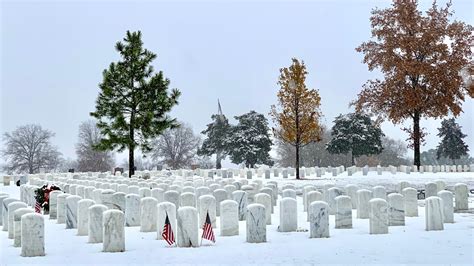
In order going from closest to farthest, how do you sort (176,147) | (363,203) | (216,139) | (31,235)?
(31,235), (363,203), (216,139), (176,147)

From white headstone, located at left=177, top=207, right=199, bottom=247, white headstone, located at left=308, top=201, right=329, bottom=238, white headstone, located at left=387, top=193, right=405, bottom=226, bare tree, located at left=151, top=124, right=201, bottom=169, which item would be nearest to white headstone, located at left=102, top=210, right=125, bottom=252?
white headstone, located at left=177, top=207, right=199, bottom=247

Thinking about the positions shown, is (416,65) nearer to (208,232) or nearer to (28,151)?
(208,232)

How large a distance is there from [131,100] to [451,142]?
4516 cm

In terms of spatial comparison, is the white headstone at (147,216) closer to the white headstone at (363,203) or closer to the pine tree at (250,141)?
the white headstone at (363,203)

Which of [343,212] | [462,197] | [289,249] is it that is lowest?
[289,249]

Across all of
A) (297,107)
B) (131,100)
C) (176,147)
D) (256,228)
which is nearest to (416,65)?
(297,107)

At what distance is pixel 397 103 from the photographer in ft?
118

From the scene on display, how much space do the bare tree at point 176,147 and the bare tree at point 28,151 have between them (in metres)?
16.3

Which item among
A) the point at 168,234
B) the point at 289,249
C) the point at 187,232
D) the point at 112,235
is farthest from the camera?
the point at 168,234

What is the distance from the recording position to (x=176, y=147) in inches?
3280

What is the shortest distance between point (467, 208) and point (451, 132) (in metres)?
53.9

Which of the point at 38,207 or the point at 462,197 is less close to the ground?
the point at 462,197

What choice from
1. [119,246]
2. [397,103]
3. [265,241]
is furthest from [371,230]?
[397,103]

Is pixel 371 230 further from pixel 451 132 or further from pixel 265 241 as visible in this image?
pixel 451 132
